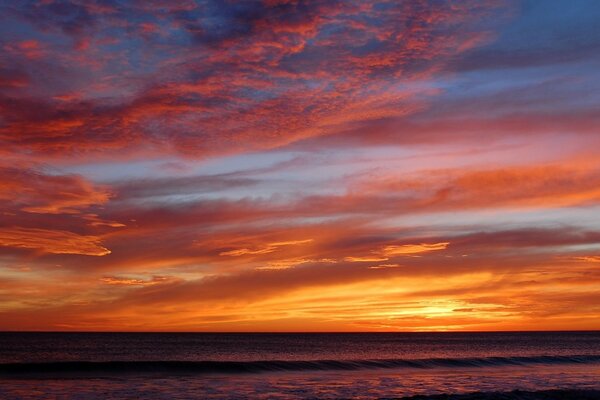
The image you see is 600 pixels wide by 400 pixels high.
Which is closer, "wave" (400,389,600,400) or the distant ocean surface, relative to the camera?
"wave" (400,389,600,400)


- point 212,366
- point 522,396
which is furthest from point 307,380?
point 522,396

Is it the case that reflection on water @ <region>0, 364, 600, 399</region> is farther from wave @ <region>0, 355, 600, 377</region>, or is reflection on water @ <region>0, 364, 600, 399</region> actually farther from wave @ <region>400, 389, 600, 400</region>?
wave @ <region>0, 355, 600, 377</region>

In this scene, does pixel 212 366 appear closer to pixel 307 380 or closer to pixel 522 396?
pixel 307 380

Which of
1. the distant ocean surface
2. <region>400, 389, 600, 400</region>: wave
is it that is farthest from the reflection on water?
<region>400, 389, 600, 400</region>: wave

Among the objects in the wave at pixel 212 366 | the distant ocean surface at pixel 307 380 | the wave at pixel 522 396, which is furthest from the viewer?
the wave at pixel 212 366

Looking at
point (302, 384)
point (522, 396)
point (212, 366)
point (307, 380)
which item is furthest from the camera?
point (212, 366)

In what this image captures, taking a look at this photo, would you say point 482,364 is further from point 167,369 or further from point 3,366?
point 3,366

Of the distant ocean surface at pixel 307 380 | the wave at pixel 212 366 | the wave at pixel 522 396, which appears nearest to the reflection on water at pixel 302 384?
the distant ocean surface at pixel 307 380

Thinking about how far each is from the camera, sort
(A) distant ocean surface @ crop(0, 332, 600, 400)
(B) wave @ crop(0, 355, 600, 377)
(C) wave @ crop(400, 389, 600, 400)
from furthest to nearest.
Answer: (B) wave @ crop(0, 355, 600, 377), (A) distant ocean surface @ crop(0, 332, 600, 400), (C) wave @ crop(400, 389, 600, 400)

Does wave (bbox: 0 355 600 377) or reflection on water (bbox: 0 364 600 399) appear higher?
wave (bbox: 0 355 600 377)

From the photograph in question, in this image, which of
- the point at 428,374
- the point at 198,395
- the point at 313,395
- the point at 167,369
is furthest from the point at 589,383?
the point at 167,369

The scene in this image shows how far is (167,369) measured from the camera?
4209 centimetres

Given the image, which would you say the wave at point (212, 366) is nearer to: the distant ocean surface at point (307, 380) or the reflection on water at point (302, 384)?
the distant ocean surface at point (307, 380)

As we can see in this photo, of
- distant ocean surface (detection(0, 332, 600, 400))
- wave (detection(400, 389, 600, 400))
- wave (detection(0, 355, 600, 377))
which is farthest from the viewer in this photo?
wave (detection(0, 355, 600, 377))
